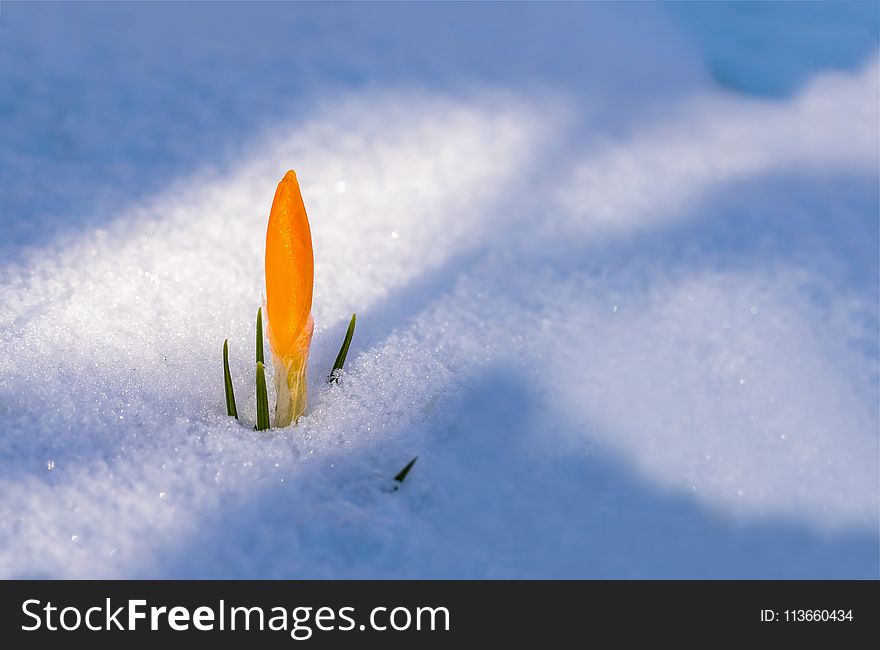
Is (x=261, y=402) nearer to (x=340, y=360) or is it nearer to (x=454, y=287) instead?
A: (x=340, y=360)

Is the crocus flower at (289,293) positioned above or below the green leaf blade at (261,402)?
above

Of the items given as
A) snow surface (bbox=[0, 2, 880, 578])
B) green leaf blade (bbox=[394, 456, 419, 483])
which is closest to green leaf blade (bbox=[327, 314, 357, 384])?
snow surface (bbox=[0, 2, 880, 578])

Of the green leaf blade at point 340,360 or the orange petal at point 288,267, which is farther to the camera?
the green leaf blade at point 340,360

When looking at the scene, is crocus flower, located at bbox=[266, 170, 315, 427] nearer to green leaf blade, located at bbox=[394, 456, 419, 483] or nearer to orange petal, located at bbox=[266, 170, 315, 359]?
orange petal, located at bbox=[266, 170, 315, 359]

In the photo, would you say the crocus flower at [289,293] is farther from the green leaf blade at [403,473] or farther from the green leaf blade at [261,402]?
the green leaf blade at [403,473]

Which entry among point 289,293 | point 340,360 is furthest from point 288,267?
point 340,360

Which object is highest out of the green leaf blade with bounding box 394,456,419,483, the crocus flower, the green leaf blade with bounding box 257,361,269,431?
the crocus flower

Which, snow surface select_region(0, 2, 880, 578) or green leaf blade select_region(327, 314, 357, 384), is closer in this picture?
snow surface select_region(0, 2, 880, 578)

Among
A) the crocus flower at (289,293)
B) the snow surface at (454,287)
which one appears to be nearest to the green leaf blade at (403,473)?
the snow surface at (454,287)
